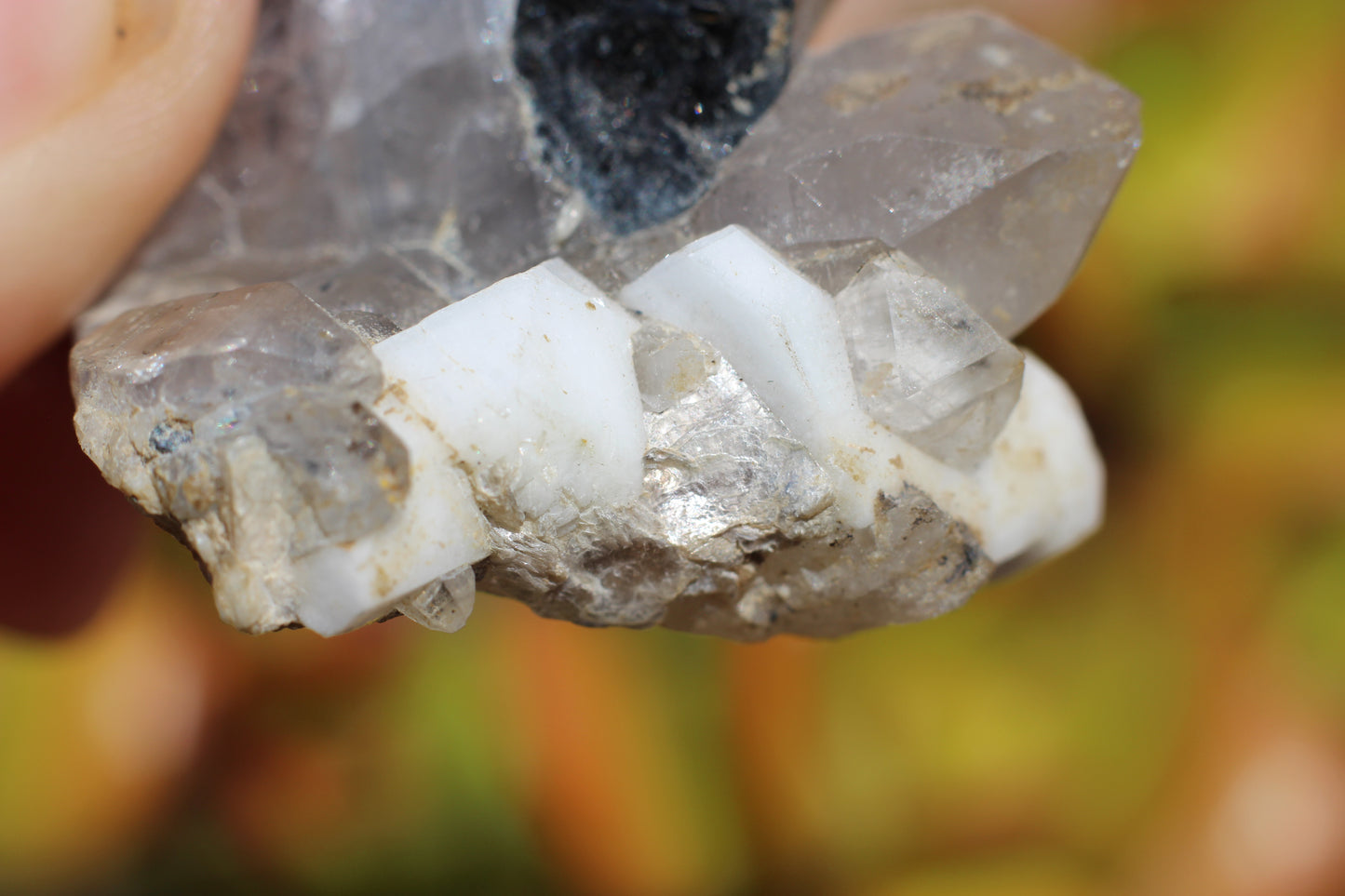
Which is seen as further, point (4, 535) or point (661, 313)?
point (4, 535)

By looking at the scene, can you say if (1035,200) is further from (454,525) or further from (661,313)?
(454,525)

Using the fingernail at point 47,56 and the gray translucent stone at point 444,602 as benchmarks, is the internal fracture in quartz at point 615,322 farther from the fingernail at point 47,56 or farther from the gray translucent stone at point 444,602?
the fingernail at point 47,56

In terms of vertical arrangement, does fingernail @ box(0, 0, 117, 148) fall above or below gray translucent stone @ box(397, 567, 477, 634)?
above

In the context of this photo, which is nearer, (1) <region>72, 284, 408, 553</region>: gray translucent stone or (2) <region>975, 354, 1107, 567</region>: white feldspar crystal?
(1) <region>72, 284, 408, 553</region>: gray translucent stone

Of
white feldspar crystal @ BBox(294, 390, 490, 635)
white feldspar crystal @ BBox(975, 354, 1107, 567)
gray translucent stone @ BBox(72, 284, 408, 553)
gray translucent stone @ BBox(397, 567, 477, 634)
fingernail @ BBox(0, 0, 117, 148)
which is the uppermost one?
fingernail @ BBox(0, 0, 117, 148)

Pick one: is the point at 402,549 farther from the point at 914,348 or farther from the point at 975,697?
the point at 975,697

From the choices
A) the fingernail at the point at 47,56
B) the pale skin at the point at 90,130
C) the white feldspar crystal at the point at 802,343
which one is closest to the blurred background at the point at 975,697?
the pale skin at the point at 90,130

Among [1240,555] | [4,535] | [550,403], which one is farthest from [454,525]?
[1240,555]

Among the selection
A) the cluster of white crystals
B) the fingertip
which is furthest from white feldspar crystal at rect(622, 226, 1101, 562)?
the fingertip

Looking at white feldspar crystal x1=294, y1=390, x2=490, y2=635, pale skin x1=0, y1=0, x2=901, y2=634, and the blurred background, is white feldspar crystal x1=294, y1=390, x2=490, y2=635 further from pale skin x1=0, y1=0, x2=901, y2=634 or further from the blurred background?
the blurred background
